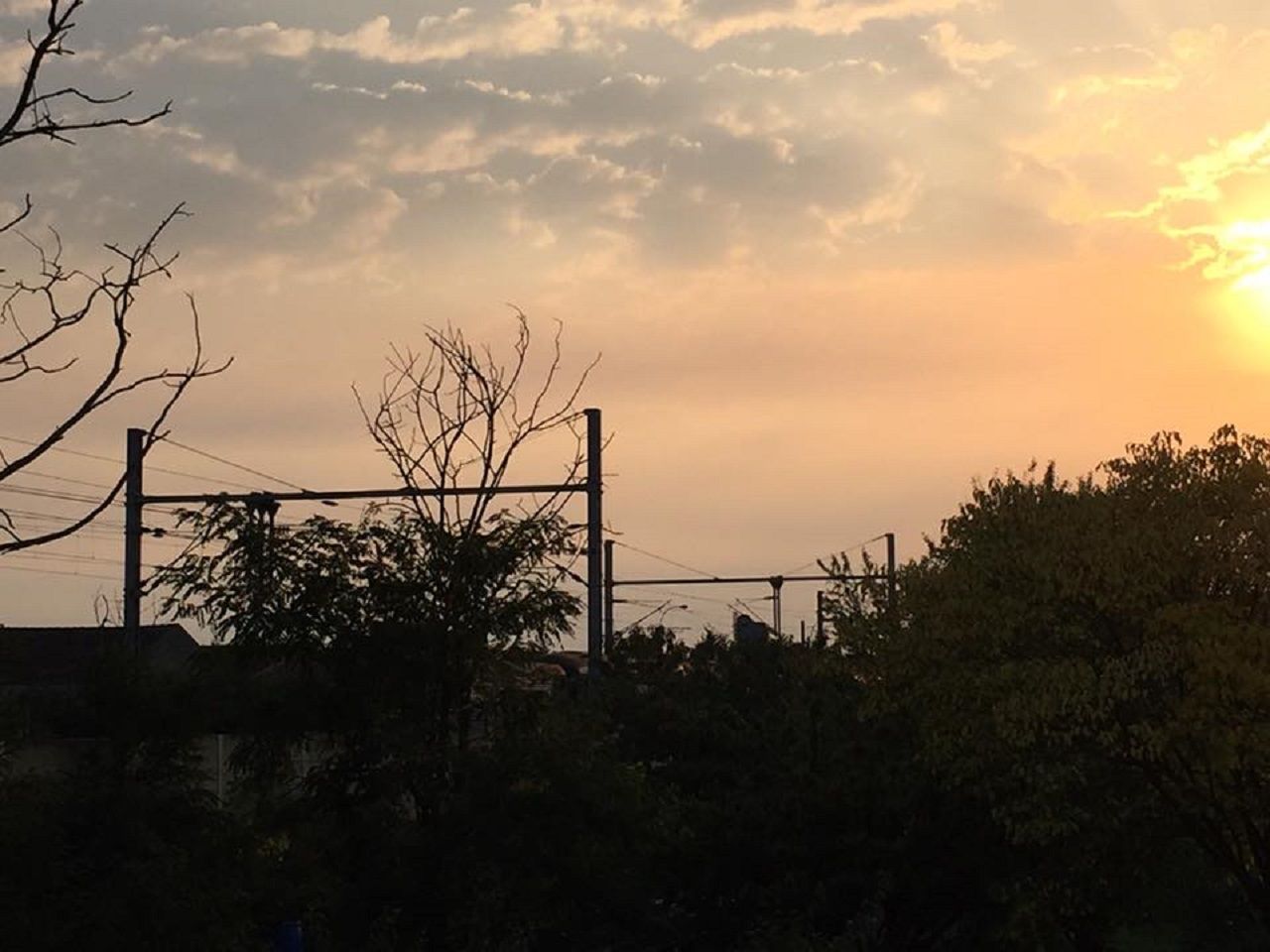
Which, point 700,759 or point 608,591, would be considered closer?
point 700,759

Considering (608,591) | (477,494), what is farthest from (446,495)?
(608,591)

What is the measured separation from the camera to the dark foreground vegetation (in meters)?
18.5

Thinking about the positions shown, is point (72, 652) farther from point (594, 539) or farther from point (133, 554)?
point (594, 539)

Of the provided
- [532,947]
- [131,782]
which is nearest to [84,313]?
[131,782]

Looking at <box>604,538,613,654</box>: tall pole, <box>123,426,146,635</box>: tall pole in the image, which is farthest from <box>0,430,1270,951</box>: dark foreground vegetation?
Answer: <box>604,538,613,654</box>: tall pole

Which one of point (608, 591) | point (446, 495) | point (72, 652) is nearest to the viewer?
point (446, 495)

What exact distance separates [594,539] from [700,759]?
4381mm

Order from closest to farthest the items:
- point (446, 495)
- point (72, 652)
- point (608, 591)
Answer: point (446, 495) → point (608, 591) → point (72, 652)

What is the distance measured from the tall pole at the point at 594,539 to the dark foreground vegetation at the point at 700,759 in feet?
→ 5.97

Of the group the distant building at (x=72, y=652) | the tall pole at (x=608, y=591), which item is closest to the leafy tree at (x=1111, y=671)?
the distant building at (x=72, y=652)

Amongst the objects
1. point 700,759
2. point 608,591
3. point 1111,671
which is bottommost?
point 700,759

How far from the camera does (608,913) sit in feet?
71.1

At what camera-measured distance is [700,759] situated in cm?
2966

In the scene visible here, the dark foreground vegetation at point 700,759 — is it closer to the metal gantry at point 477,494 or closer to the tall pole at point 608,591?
the metal gantry at point 477,494
